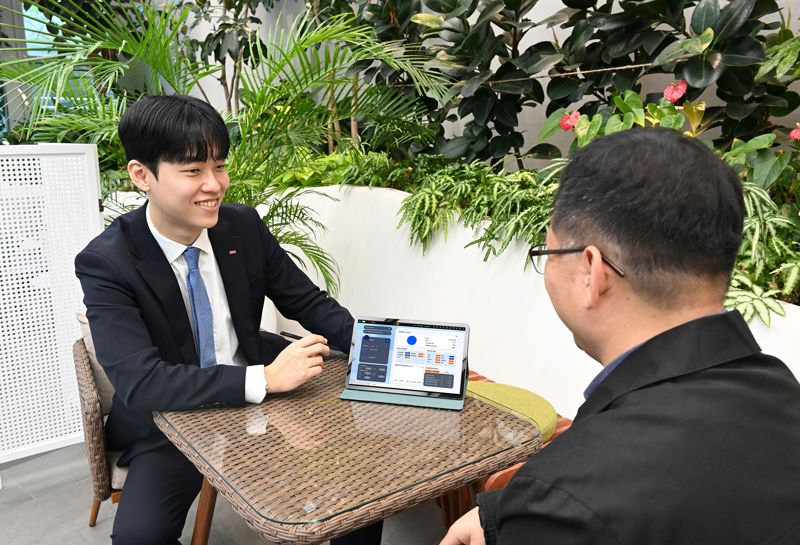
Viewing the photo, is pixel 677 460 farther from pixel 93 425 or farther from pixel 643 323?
pixel 93 425

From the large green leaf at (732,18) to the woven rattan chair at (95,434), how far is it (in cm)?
256

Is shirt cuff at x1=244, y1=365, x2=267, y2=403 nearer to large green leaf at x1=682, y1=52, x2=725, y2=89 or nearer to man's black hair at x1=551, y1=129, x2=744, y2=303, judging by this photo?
man's black hair at x1=551, y1=129, x2=744, y2=303

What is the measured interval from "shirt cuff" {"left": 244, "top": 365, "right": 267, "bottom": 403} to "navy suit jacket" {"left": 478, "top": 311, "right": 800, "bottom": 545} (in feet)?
2.78

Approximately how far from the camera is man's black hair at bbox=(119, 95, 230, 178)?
6.60 ft

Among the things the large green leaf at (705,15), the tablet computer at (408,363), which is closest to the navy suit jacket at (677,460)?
the tablet computer at (408,363)

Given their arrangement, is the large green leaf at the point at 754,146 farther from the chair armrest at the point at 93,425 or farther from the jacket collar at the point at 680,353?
the chair armrest at the point at 93,425

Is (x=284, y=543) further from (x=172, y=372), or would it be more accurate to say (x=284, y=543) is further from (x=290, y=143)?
(x=290, y=143)

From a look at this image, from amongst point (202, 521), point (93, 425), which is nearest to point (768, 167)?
point (202, 521)

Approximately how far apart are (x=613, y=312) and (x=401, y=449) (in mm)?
601

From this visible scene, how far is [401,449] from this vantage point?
1.47 metres

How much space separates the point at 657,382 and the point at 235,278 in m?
1.45

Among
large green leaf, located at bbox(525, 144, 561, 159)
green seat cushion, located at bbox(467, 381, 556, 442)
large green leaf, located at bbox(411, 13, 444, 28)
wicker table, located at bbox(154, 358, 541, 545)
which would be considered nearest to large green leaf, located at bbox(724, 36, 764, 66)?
large green leaf, located at bbox(525, 144, 561, 159)

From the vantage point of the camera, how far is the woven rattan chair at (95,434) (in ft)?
6.40

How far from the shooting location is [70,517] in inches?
109
